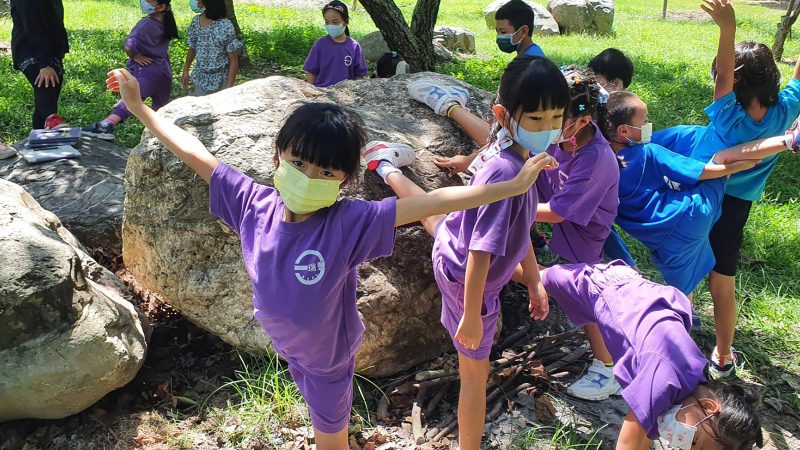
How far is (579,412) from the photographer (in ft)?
10.7

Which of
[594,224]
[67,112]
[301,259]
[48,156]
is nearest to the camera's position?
[301,259]

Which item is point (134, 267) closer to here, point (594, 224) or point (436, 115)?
point (436, 115)

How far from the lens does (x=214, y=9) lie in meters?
5.64

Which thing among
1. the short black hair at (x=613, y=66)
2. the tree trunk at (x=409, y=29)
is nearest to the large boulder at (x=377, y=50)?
the tree trunk at (x=409, y=29)

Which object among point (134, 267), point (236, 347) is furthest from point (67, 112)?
point (236, 347)

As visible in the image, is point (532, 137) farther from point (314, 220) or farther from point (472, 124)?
point (472, 124)

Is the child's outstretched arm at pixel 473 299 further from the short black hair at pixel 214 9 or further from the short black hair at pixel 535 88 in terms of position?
the short black hair at pixel 214 9

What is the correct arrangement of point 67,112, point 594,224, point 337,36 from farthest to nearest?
point 67,112
point 337,36
point 594,224

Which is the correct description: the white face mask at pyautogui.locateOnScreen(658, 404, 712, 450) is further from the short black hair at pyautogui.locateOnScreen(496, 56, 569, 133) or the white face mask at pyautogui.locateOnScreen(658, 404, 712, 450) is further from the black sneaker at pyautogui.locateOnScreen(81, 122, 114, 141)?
the black sneaker at pyautogui.locateOnScreen(81, 122, 114, 141)

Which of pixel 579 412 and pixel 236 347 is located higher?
pixel 236 347

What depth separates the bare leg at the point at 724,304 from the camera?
11.5 feet

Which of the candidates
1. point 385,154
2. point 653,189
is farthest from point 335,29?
point 653,189

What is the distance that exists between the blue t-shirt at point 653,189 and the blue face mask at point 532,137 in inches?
37.5

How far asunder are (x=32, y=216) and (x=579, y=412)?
2.83 metres
